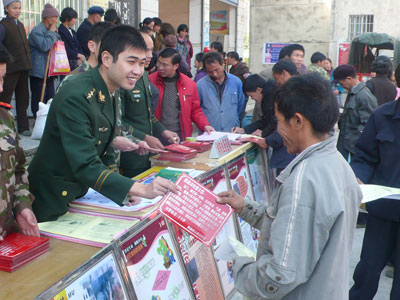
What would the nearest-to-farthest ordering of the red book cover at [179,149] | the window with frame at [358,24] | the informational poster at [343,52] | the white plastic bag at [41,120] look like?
the red book cover at [179,149] → the white plastic bag at [41,120] → the informational poster at [343,52] → the window with frame at [358,24]

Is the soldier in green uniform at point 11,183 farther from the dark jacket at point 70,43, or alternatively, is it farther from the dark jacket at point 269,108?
the dark jacket at point 70,43

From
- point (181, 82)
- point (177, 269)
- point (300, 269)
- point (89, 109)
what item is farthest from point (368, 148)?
point (181, 82)

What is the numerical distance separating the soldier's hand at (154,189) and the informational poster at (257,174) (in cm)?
218

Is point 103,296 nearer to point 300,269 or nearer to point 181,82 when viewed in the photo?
point 300,269

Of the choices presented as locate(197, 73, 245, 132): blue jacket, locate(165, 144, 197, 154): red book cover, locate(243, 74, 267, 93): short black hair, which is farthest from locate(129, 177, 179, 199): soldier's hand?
locate(197, 73, 245, 132): blue jacket

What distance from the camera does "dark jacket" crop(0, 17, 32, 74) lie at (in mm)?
5523

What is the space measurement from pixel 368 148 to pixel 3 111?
2156 mm

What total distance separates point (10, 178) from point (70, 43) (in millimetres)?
4985

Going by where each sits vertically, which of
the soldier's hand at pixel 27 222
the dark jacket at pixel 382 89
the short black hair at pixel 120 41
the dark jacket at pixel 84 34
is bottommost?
the soldier's hand at pixel 27 222

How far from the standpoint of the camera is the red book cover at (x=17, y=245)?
5.64 feet

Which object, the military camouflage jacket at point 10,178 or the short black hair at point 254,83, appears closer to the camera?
the military camouflage jacket at point 10,178

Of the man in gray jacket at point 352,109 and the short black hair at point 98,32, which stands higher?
the short black hair at point 98,32

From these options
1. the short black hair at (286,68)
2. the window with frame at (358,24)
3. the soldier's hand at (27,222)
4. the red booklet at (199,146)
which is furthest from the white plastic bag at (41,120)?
the window with frame at (358,24)

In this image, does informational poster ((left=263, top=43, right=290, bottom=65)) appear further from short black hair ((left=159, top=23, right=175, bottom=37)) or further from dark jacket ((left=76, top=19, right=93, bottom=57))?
dark jacket ((left=76, top=19, right=93, bottom=57))
